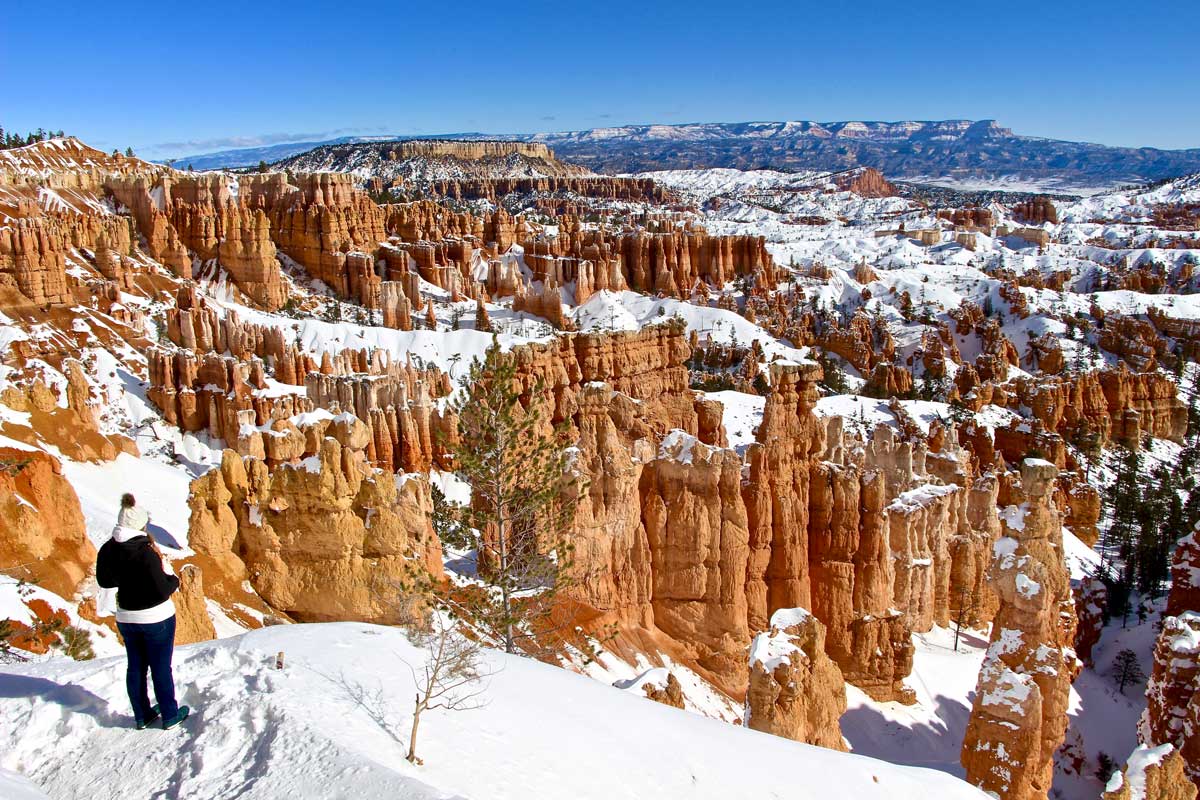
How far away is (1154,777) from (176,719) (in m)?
14.1

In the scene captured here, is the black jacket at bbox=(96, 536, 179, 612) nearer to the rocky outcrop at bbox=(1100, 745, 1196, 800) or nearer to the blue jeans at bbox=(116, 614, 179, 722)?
the blue jeans at bbox=(116, 614, 179, 722)

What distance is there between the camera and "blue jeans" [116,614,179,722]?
6.41m

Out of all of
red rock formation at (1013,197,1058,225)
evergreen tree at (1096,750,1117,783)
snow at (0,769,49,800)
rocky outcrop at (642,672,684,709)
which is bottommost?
evergreen tree at (1096,750,1117,783)

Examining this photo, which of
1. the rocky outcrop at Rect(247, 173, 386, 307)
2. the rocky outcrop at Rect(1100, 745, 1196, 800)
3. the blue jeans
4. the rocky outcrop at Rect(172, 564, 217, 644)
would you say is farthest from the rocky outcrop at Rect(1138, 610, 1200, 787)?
the rocky outcrop at Rect(247, 173, 386, 307)

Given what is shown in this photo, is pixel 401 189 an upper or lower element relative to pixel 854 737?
upper

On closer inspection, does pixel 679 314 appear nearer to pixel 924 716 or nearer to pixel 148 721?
pixel 924 716

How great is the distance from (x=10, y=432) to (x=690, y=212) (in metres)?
147

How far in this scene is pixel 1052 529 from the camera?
15.7 metres

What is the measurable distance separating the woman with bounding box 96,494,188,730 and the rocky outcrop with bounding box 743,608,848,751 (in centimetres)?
1021

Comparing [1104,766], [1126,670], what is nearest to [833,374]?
[1126,670]

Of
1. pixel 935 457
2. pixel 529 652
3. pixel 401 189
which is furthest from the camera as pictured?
pixel 401 189

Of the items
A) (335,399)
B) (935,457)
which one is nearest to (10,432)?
(335,399)

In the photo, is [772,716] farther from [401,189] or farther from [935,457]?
[401,189]

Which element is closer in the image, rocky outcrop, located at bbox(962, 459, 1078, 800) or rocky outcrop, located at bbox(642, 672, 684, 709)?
rocky outcrop, located at bbox(642, 672, 684, 709)
